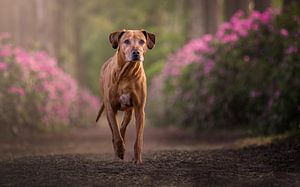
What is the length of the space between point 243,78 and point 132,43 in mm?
8142

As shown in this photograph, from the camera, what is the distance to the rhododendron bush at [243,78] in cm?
1448

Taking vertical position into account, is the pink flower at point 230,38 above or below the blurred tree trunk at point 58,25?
below

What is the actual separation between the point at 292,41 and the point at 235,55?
11.3 feet

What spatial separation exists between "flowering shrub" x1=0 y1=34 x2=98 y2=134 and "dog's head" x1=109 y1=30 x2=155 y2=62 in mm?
7194

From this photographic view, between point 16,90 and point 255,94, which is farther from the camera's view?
point 16,90

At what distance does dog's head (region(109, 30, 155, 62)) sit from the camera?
9330 millimetres

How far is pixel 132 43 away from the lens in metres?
9.45

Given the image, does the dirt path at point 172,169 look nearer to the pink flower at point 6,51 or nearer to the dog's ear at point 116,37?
the dog's ear at point 116,37

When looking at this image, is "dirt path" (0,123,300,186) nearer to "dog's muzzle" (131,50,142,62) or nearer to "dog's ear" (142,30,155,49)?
"dog's muzzle" (131,50,142,62)

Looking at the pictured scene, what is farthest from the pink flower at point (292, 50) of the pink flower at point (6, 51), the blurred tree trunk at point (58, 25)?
the blurred tree trunk at point (58, 25)

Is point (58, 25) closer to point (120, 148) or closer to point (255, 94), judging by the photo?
point (255, 94)

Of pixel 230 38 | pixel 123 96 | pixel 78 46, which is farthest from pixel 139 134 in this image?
pixel 78 46

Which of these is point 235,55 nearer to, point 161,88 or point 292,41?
point 292,41

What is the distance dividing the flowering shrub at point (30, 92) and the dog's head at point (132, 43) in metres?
7.19
